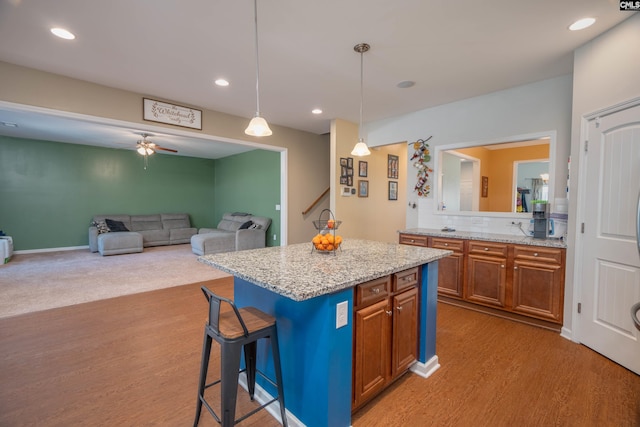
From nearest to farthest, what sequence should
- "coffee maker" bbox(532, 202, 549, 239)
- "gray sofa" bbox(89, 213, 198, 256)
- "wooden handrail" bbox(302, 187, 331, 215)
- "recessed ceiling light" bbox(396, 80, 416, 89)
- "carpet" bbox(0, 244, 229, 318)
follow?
"coffee maker" bbox(532, 202, 549, 239) < "recessed ceiling light" bbox(396, 80, 416, 89) < "carpet" bbox(0, 244, 229, 318) < "wooden handrail" bbox(302, 187, 331, 215) < "gray sofa" bbox(89, 213, 198, 256)

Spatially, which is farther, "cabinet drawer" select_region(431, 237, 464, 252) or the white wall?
"cabinet drawer" select_region(431, 237, 464, 252)

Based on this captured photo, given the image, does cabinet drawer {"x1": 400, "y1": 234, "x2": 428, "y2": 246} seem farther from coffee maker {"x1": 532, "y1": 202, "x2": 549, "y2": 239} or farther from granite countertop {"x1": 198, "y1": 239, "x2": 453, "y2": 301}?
granite countertop {"x1": 198, "y1": 239, "x2": 453, "y2": 301}

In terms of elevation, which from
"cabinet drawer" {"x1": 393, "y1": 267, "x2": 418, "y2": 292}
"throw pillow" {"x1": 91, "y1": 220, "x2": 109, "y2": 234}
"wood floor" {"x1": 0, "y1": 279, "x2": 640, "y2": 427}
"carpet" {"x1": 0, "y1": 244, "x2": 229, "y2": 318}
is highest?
"cabinet drawer" {"x1": 393, "y1": 267, "x2": 418, "y2": 292}

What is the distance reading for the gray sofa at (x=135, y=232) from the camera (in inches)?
250

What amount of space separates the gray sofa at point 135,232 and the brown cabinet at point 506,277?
648 centimetres

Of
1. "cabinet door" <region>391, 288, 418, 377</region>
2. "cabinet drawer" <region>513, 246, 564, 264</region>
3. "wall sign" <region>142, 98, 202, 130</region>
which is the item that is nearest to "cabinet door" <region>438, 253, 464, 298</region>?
"cabinet drawer" <region>513, 246, 564, 264</region>

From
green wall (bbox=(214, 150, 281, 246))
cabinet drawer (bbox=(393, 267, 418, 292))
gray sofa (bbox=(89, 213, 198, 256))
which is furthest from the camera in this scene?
green wall (bbox=(214, 150, 281, 246))

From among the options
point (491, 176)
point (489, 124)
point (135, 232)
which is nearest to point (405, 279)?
point (489, 124)

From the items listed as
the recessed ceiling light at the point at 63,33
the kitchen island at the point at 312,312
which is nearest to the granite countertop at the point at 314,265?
the kitchen island at the point at 312,312

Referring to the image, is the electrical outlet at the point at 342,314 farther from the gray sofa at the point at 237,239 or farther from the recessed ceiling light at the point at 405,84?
the gray sofa at the point at 237,239

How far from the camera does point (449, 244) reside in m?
3.45

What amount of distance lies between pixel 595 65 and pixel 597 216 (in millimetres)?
1293

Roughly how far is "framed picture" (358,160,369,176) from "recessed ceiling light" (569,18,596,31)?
10.4 ft

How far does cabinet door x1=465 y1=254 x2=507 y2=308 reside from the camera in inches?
120
